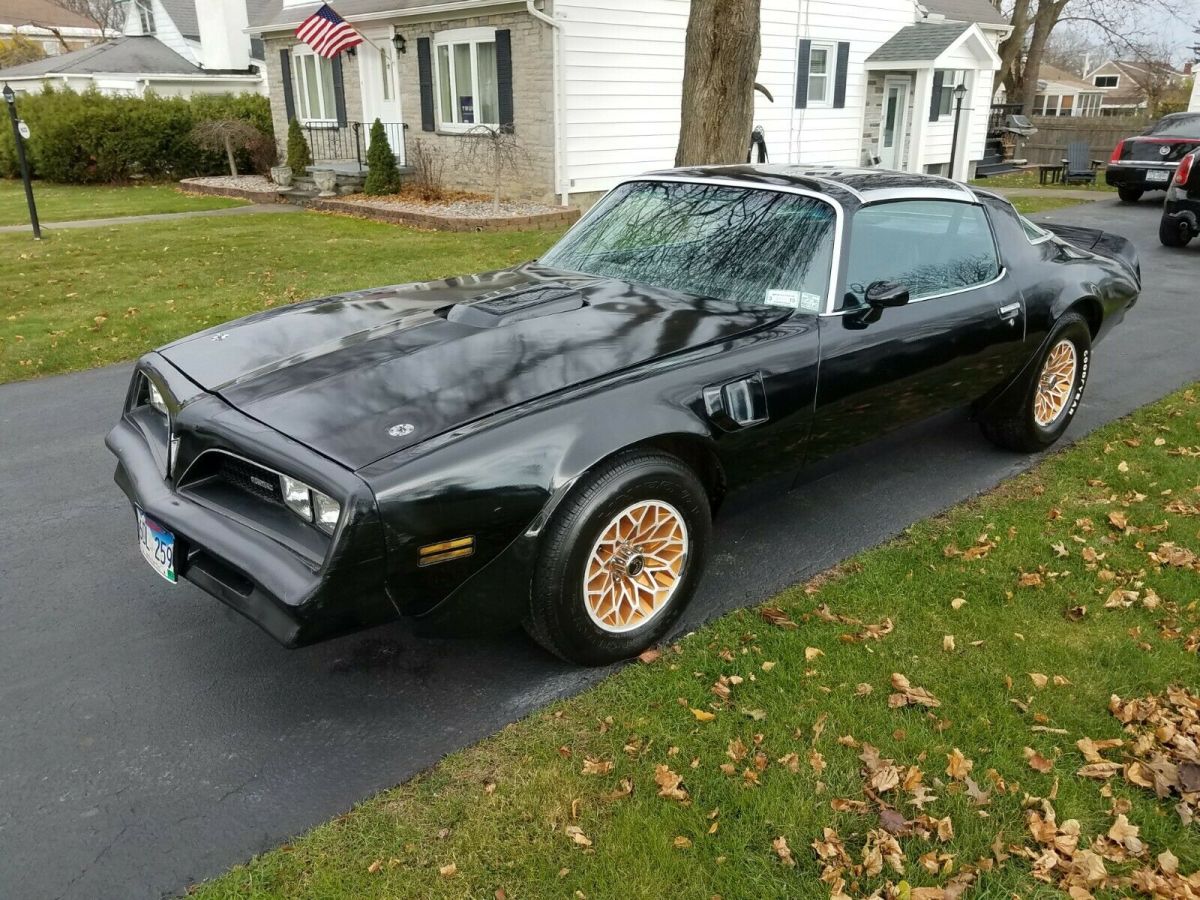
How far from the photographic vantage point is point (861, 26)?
66.2ft

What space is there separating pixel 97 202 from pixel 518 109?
9.36m

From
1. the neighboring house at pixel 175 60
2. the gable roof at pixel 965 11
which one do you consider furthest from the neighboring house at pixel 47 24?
the gable roof at pixel 965 11

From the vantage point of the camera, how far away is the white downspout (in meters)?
14.3

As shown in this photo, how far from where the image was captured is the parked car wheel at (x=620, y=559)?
2.90 meters

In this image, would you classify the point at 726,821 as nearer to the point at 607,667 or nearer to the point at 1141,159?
the point at 607,667

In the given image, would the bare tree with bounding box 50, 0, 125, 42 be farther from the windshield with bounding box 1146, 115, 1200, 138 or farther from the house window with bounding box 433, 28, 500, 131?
the windshield with bounding box 1146, 115, 1200, 138

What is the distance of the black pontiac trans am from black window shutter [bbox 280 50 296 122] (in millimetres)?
18458

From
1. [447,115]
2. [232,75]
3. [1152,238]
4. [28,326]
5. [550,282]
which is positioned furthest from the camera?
[232,75]

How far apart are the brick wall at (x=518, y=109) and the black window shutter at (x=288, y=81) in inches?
173

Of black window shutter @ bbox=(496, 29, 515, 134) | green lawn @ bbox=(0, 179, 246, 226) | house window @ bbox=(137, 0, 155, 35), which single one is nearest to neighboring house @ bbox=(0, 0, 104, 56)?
house window @ bbox=(137, 0, 155, 35)

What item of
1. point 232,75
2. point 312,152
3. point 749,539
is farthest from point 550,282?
point 232,75

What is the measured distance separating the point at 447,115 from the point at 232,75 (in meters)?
17.1

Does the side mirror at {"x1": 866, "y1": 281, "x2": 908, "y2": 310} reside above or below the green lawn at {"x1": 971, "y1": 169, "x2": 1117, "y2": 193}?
above

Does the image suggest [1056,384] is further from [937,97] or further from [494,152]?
[937,97]
